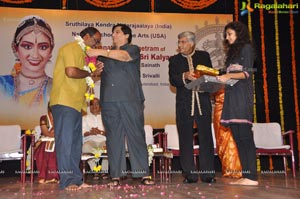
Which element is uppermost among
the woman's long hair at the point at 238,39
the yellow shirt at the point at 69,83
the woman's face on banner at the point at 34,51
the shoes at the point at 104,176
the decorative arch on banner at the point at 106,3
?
the decorative arch on banner at the point at 106,3

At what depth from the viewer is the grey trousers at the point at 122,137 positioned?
4.03m

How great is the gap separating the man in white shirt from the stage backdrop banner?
0.64m

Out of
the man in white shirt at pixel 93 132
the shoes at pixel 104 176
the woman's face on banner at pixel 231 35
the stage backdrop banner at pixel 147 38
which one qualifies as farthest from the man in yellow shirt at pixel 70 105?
the stage backdrop banner at pixel 147 38

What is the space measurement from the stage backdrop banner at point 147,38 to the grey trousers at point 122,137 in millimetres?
2589

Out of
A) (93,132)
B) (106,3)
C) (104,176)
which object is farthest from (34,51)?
(104,176)

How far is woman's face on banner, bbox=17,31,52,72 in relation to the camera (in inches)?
258

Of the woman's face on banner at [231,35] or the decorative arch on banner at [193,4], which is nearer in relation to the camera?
the woman's face on banner at [231,35]

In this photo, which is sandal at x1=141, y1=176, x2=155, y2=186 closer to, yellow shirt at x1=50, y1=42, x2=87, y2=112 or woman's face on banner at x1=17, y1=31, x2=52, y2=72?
yellow shirt at x1=50, y1=42, x2=87, y2=112

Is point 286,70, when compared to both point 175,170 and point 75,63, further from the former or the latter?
point 75,63

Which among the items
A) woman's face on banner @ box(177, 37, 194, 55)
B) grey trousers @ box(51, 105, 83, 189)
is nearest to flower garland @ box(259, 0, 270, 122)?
woman's face on banner @ box(177, 37, 194, 55)

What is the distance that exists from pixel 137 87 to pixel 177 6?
3232 millimetres

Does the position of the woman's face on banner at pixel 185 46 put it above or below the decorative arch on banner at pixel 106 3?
below

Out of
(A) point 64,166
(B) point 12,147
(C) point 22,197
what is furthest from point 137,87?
(B) point 12,147

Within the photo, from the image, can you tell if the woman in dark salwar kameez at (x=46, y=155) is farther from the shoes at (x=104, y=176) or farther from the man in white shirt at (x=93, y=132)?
the shoes at (x=104, y=176)
